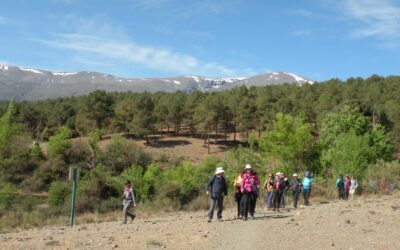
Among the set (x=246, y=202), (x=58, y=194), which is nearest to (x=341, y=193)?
(x=246, y=202)

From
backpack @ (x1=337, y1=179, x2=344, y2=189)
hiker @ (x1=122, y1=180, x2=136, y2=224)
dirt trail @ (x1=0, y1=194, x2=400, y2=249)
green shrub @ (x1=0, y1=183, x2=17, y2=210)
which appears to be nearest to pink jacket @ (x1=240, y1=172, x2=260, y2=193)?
dirt trail @ (x1=0, y1=194, x2=400, y2=249)

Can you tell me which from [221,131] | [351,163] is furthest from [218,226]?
[221,131]

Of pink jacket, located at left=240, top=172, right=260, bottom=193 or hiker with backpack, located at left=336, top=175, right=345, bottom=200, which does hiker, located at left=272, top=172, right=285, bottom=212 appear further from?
hiker with backpack, located at left=336, top=175, right=345, bottom=200

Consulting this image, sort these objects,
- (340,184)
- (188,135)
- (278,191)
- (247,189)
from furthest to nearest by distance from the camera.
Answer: (188,135), (340,184), (278,191), (247,189)

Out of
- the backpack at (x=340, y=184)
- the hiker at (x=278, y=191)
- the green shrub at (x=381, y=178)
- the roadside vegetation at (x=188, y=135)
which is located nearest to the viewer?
the hiker at (x=278, y=191)

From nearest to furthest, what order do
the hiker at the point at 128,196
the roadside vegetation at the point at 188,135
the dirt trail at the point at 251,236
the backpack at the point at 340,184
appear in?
the dirt trail at the point at 251,236 → the hiker at the point at 128,196 → the backpack at the point at 340,184 → the roadside vegetation at the point at 188,135

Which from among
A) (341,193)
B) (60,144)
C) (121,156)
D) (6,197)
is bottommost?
(6,197)

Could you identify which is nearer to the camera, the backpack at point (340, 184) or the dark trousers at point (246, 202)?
the dark trousers at point (246, 202)

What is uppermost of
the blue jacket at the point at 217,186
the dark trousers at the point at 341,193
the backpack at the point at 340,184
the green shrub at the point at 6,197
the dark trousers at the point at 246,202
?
the blue jacket at the point at 217,186

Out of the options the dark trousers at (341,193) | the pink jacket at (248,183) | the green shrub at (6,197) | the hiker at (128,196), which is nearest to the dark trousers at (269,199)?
the pink jacket at (248,183)

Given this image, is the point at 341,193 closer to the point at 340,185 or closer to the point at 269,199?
the point at 340,185

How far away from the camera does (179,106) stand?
3937 inches

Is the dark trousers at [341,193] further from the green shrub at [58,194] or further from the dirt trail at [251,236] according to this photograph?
the green shrub at [58,194]

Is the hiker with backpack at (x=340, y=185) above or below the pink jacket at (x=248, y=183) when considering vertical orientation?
below
